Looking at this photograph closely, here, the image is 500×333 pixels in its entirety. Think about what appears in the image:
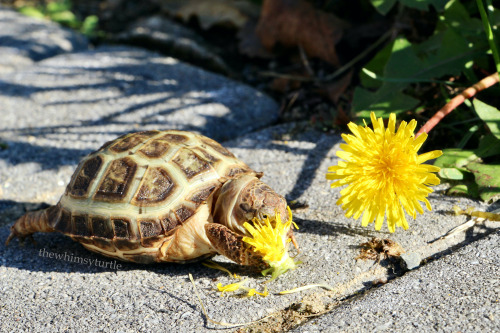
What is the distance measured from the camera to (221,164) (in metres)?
2.46

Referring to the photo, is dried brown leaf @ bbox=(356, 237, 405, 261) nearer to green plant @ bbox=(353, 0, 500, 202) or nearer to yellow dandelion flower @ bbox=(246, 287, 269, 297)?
yellow dandelion flower @ bbox=(246, 287, 269, 297)

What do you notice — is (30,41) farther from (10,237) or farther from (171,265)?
(171,265)

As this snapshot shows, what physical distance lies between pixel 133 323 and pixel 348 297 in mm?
800

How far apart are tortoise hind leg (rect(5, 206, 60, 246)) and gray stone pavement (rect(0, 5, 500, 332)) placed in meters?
0.07

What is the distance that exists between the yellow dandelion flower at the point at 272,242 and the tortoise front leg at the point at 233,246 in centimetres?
4

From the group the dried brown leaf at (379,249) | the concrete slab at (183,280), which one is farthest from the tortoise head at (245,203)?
the dried brown leaf at (379,249)

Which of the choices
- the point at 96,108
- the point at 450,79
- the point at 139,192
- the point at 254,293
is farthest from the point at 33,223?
the point at 450,79

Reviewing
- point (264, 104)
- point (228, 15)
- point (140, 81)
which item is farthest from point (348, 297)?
point (228, 15)

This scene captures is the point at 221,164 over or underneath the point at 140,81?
over

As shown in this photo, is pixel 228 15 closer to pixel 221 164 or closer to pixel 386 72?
pixel 386 72

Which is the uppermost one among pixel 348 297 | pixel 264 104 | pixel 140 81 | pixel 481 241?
pixel 481 241

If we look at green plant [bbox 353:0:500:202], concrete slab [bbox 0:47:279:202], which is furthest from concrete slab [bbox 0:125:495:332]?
concrete slab [bbox 0:47:279:202]

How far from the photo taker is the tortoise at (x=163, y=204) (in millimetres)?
2258

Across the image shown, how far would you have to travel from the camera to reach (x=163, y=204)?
7.50 ft
